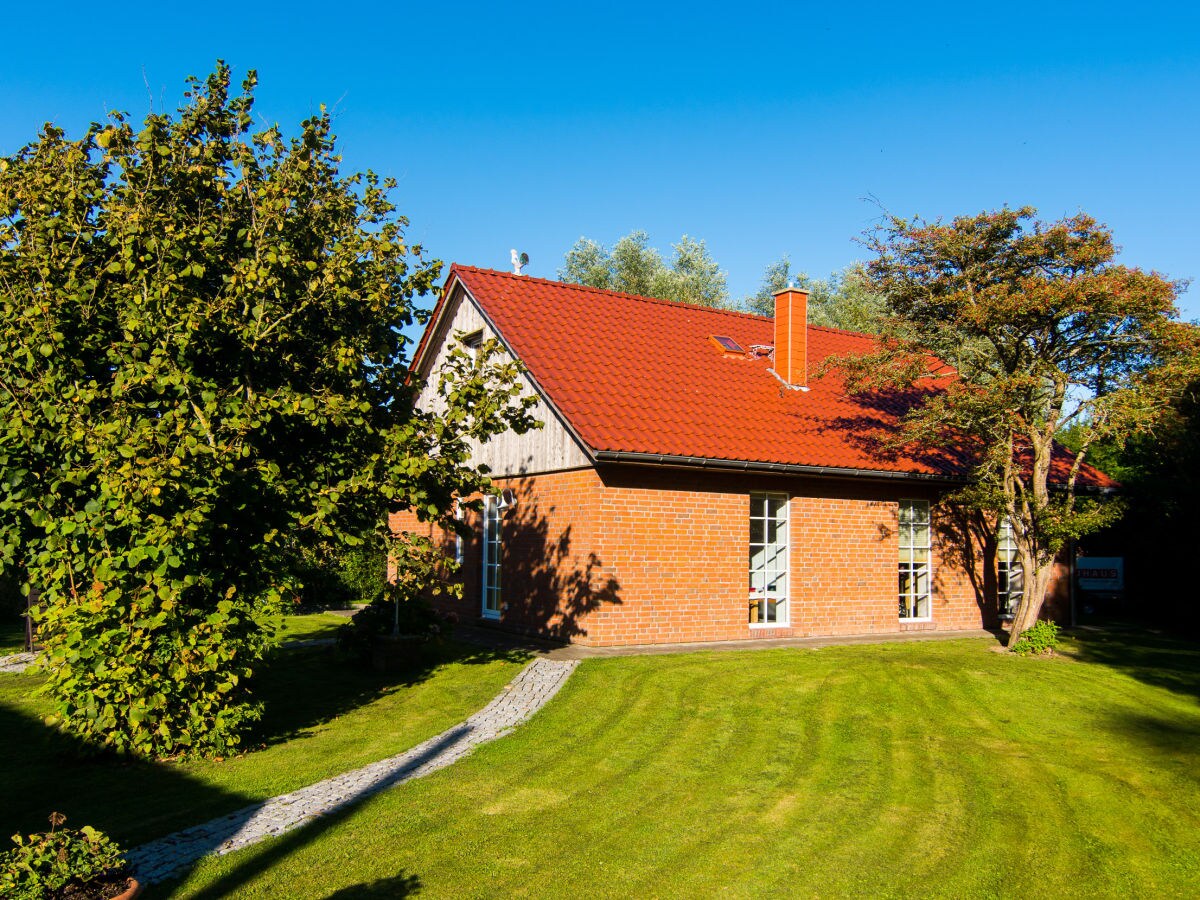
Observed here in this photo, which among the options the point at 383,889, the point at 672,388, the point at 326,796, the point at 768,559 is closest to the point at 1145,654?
the point at 768,559

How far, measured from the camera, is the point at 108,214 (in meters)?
7.96

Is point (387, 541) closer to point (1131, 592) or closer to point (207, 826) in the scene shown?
point (207, 826)

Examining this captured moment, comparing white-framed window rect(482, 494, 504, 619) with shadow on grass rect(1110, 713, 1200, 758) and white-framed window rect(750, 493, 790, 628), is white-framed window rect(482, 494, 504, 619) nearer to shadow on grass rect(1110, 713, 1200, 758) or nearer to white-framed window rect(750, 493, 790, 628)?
white-framed window rect(750, 493, 790, 628)

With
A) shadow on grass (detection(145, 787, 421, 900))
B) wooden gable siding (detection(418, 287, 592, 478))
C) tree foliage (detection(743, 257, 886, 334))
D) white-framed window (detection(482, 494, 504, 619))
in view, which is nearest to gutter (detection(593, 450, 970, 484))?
wooden gable siding (detection(418, 287, 592, 478))

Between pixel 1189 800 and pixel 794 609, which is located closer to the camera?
pixel 1189 800

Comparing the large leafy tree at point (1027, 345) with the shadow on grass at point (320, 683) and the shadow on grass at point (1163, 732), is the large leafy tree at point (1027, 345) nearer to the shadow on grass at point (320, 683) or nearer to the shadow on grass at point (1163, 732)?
the shadow on grass at point (1163, 732)

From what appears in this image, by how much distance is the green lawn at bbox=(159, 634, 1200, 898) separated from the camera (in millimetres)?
5598

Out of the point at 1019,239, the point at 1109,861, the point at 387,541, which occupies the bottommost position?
the point at 1109,861

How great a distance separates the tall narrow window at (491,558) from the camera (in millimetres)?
16469

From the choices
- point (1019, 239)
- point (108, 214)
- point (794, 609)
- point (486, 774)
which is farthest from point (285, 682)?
point (1019, 239)

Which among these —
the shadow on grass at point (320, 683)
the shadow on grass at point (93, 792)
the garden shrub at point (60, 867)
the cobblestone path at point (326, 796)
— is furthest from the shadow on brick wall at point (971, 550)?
the garden shrub at point (60, 867)

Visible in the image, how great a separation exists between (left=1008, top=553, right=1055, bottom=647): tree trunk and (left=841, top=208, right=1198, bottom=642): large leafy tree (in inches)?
0.8

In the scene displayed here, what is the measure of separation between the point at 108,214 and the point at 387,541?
3.94 metres

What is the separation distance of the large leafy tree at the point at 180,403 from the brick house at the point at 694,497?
5061 millimetres
